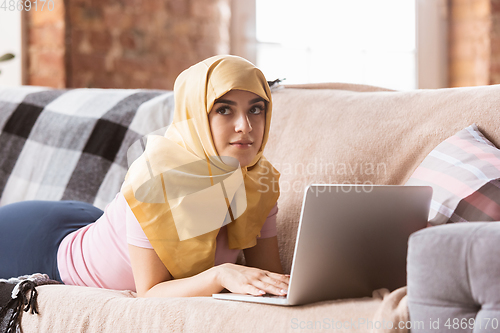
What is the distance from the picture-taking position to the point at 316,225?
0.78 m

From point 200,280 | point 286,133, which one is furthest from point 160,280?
point 286,133

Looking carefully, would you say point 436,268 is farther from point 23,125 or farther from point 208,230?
point 23,125

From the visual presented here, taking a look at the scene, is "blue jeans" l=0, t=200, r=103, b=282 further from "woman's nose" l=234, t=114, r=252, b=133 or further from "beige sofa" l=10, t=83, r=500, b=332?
"woman's nose" l=234, t=114, r=252, b=133

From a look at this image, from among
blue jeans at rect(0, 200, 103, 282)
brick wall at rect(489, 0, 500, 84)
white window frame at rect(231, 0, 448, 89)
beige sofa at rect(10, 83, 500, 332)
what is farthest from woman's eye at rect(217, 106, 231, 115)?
brick wall at rect(489, 0, 500, 84)

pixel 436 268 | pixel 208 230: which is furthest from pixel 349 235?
pixel 208 230

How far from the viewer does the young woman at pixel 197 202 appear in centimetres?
100

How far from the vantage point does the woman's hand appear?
0.87 m

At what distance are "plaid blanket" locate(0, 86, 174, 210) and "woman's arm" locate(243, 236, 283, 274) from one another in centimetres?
66

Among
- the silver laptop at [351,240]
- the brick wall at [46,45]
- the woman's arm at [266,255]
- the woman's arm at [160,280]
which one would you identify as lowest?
the woman's arm at [266,255]

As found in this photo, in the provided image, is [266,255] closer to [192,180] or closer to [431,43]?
[192,180]

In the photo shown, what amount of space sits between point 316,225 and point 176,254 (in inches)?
14.7

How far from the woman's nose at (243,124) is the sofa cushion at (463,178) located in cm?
48

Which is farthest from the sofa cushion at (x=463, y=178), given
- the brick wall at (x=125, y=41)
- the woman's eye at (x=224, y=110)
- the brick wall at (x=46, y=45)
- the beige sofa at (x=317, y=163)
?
the brick wall at (x=46, y=45)

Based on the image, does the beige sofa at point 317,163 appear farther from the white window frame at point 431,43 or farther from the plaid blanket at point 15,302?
the white window frame at point 431,43
